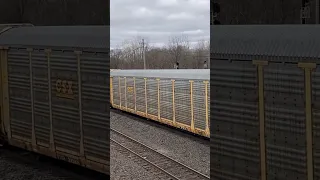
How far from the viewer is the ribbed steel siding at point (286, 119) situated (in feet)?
6.29

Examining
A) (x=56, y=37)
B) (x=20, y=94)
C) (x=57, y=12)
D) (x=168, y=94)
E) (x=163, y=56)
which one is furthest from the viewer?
(x=20, y=94)

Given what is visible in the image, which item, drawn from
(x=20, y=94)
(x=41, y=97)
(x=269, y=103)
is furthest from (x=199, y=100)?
(x=20, y=94)

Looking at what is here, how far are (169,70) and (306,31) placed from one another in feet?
2.69

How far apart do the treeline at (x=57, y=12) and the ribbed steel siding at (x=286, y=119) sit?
3.49 ft

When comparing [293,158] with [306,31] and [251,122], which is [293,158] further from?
[306,31]

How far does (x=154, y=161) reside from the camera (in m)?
1.82

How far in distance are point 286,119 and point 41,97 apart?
11.3ft

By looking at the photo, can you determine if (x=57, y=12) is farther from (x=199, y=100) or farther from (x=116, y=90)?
(x=199, y=100)

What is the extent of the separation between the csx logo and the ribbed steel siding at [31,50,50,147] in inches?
10.9

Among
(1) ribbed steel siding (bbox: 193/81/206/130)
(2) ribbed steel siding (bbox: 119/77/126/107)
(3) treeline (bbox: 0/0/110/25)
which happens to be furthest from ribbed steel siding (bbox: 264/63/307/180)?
(3) treeline (bbox: 0/0/110/25)

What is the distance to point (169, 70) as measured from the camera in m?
1.72

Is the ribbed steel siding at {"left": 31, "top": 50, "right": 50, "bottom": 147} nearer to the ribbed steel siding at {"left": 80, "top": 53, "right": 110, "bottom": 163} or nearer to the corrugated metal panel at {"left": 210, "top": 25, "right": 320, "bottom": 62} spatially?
the ribbed steel siding at {"left": 80, "top": 53, "right": 110, "bottom": 163}

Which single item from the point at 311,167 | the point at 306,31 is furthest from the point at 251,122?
the point at 306,31

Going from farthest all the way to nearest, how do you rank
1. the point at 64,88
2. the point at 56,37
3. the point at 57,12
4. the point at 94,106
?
the point at 56,37, the point at 64,88, the point at 94,106, the point at 57,12
